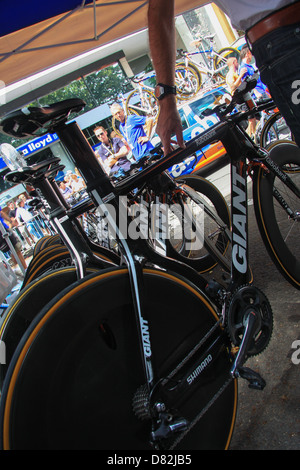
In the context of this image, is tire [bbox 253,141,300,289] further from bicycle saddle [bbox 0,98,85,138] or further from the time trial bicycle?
bicycle saddle [bbox 0,98,85,138]

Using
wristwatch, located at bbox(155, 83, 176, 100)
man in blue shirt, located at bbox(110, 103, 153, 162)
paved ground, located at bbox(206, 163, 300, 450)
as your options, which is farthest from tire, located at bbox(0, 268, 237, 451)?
man in blue shirt, located at bbox(110, 103, 153, 162)

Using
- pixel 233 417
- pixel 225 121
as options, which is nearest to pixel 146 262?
pixel 233 417

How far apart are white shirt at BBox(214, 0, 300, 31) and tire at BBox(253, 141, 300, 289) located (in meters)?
0.98

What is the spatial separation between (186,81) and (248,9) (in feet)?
42.0

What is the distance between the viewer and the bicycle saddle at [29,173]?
9.21ft

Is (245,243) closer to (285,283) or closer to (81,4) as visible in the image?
(285,283)

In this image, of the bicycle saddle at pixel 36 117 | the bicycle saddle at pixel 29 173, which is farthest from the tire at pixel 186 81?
the bicycle saddle at pixel 36 117

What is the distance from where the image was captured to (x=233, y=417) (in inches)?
65.3

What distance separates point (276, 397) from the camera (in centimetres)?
182

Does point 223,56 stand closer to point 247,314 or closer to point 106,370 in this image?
point 247,314

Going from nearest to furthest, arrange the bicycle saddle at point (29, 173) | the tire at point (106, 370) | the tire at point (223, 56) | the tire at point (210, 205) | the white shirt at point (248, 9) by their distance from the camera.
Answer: the tire at point (106, 370) → the white shirt at point (248, 9) → the bicycle saddle at point (29, 173) → the tire at point (210, 205) → the tire at point (223, 56)

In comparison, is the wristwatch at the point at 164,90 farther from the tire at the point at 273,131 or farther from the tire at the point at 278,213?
the tire at the point at 273,131

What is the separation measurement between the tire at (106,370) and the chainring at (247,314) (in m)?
0.10

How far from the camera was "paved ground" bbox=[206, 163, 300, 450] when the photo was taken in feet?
5.33
